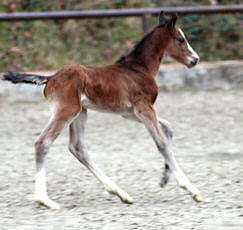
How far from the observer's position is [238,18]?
12.6 m

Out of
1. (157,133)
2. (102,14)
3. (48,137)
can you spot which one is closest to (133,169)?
(157,133)

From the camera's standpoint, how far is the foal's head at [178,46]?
18.5 feet

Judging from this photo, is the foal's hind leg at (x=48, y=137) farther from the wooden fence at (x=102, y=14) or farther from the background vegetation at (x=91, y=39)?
the background vegetation at (x=91, y=39)

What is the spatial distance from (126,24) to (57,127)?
8.22m

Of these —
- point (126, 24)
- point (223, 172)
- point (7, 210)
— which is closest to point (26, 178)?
point (7, 210)

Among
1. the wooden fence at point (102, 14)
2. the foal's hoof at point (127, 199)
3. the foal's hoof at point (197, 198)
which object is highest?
the foal's hoof at point (197, 198)

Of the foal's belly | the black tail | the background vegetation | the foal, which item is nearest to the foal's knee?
→ the foal

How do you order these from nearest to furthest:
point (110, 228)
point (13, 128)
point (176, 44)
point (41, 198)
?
1. point (110, 228)
2. point (41, 198)
3. point (176, 44)
4. point (13, 128)

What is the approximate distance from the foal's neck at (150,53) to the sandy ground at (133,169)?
1116 mm

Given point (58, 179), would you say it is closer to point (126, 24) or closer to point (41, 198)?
point (41, 198)

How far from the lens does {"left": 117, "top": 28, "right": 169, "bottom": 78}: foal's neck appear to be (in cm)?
556

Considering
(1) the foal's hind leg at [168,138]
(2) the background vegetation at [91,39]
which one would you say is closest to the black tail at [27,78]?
(1) the foal's hind leg at [168,138]

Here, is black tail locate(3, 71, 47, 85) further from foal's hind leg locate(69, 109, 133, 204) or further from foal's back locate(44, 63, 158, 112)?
foal's hind leg locate(69, 109, 133, 204)

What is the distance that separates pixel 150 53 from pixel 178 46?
292 mm
